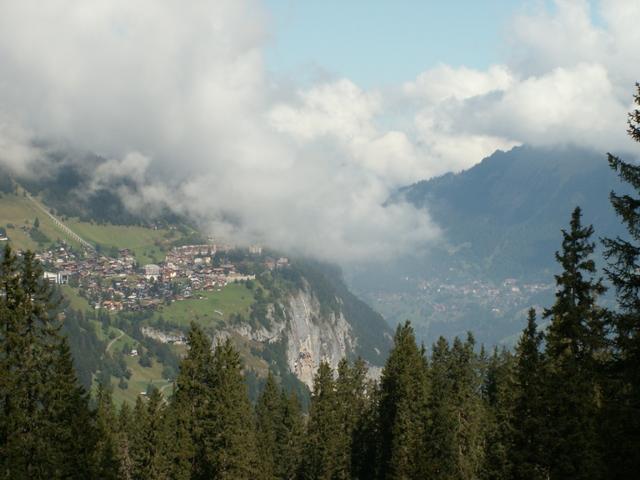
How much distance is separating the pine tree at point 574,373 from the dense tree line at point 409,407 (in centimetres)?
7

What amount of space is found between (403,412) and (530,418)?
3306 cm

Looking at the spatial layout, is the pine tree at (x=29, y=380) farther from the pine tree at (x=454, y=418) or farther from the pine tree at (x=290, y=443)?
the pine tree at (x=290, y=443)

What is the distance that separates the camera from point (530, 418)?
129 ft

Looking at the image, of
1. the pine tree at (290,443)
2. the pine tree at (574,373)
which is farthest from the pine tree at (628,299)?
the pine tree at (290,443)

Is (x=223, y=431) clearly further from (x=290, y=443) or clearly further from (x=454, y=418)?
(x=290, y=443)

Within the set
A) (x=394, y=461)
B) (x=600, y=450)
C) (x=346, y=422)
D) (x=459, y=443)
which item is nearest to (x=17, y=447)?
(x=600, y=450)

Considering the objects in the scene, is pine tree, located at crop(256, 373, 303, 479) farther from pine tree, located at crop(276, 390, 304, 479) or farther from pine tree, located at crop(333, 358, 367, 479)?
pine tree, located at crop(333, 358, 367, 479)

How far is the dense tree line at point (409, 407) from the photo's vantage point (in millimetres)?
28719

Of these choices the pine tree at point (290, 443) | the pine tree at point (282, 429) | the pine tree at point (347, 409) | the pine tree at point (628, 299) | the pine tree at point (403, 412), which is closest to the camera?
the pine tree at point (628, 299)

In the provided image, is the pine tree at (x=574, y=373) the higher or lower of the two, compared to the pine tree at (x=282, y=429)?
higher

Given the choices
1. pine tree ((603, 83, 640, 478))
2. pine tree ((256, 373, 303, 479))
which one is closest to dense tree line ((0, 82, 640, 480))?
pine tree ((603, 83, 640, 478))

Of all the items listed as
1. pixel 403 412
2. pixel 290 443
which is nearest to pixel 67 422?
pixel 403 412

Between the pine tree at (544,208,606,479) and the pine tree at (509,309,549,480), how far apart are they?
0.64m

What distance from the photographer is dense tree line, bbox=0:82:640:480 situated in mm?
28719
